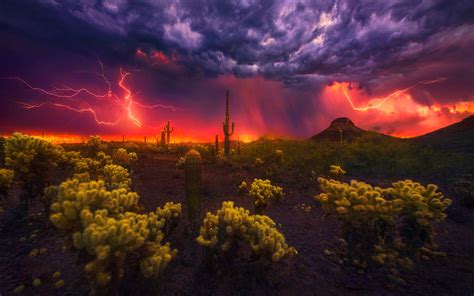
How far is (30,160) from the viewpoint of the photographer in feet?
15.5

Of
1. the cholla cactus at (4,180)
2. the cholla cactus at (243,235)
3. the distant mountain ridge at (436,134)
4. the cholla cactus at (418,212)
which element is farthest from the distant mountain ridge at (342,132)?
the cholla cactus at (4,180)

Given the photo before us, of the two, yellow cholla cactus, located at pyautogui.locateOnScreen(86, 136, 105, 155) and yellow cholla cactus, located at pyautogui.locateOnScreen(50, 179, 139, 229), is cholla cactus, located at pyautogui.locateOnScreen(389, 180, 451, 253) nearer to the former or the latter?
yellow cholla cactus, located at pyautogui.locateOnScreen(50, 179, 139, 229)

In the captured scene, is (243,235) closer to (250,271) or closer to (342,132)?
(250,271)

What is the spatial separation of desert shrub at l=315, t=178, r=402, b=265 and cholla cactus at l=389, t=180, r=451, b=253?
0.22m

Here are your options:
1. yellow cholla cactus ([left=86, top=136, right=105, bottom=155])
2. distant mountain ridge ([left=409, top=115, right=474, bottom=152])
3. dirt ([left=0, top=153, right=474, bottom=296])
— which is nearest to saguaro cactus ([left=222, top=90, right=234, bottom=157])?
yellow cholla cactus ([left=86, top=136, right=105, bottom=155])

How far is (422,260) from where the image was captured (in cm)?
393

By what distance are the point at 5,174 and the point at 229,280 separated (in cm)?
558

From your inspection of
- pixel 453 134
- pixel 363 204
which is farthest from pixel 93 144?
pixel 453 134

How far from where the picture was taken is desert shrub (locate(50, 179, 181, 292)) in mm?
2562

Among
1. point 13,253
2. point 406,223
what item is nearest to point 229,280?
point 406,223

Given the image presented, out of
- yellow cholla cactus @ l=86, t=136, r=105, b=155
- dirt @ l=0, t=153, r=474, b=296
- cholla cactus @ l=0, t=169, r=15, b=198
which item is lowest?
dirt @ l=0, t=153, r=474, b=296

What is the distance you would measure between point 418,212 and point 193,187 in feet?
13.6

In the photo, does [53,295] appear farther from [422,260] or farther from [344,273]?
[422,260]

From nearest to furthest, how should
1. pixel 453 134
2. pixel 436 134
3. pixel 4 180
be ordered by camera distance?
1. pixel 4 180
2. pixel 453 134
3. pixel 436 134
